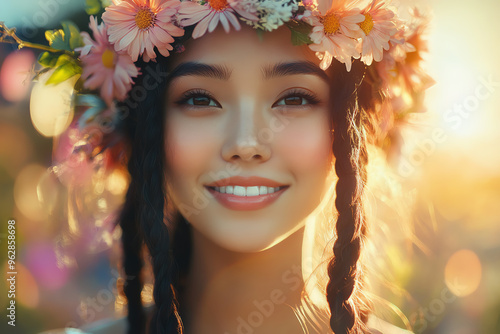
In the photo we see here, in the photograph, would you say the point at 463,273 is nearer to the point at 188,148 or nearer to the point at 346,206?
the point at 346,206

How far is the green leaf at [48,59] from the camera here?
2061 millimetres

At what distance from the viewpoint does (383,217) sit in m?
2.93

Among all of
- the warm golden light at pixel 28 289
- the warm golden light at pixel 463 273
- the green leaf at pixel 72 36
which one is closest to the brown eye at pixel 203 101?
the green leaf at pixel 72 36

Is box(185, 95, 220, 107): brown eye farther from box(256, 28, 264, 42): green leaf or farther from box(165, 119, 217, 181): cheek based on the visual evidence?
box(256, 28, 264, 42): green leaf

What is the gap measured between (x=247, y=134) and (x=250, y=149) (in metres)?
0.06

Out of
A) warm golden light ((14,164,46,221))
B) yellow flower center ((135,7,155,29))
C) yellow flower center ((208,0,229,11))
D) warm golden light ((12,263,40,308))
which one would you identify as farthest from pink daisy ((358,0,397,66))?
warm golden light ((12,263,40,308))

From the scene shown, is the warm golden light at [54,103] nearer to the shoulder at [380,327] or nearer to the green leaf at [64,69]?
the green leaf at [64,69]

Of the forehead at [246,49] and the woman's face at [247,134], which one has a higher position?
the forehead at [246,49]

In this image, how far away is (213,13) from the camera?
1.80m

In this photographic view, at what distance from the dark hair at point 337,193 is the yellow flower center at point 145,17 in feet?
0.50

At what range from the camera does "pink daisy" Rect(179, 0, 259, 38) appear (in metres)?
1.76

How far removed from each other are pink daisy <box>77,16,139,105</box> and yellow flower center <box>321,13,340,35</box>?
0.74 meters

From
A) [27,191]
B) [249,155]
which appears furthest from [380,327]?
[27,191]

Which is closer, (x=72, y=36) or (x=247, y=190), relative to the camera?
(x=247, y=190)
